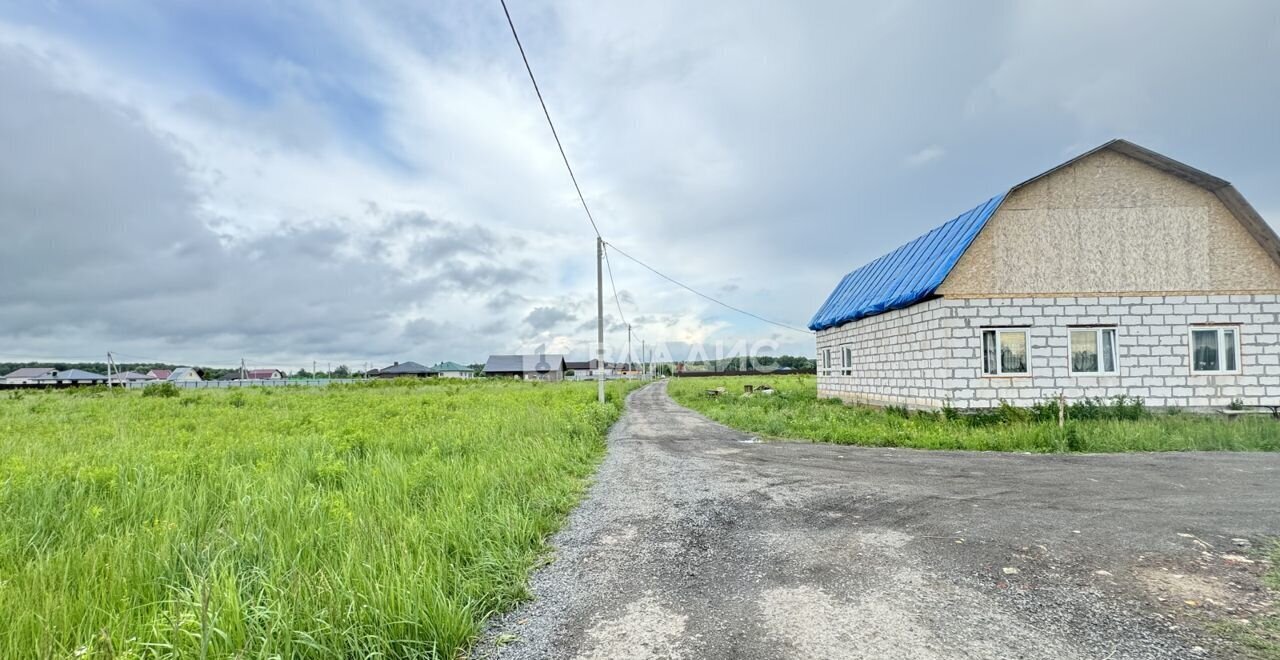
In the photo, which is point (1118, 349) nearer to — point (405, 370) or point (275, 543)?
point (275, 543)

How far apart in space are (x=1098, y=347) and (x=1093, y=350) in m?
0.11

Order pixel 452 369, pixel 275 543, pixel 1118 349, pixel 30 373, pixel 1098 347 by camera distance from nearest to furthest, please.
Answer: pixel 275 543, pixel 1118 349, pixel 1098 347, pixel 30 373, pixel 452 369

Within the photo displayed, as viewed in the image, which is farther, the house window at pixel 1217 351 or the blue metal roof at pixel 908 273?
the blue metal roof at pixel 908 273

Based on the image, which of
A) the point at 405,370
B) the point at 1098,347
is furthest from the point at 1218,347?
the point at 405,370

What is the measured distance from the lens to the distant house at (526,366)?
274 feet

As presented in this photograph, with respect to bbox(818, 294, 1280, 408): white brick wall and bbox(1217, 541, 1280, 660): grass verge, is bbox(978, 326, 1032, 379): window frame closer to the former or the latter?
bbox(818, 294, 1280, 408): white brick wall

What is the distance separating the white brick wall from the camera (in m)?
11.8

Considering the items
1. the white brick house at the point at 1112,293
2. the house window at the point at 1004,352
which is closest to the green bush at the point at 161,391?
the white brick house at the point at 1112,293

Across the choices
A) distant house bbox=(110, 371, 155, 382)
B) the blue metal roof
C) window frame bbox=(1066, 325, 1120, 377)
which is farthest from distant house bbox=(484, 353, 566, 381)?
window frame bbox=(1066, 325, 1120, 377)

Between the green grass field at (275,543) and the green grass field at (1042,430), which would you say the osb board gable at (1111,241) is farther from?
the green grass field at (275,543)

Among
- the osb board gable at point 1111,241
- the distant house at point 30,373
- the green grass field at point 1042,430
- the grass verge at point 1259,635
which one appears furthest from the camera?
the distant house at point 30,373

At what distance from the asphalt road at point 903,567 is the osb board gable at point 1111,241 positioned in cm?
603

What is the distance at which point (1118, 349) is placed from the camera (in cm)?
1202

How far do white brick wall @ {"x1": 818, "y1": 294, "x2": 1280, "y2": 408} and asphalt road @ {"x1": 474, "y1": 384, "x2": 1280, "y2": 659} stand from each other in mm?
5062
